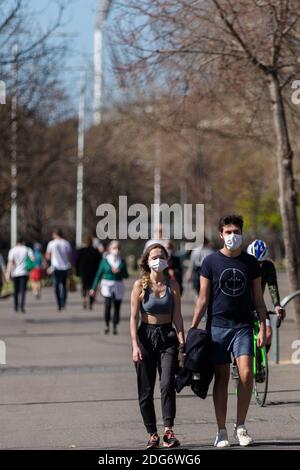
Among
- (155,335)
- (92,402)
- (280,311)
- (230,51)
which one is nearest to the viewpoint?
(155,335)

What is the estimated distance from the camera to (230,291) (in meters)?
9.50

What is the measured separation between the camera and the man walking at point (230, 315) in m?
9.48

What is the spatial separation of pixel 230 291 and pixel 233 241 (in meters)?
0.38

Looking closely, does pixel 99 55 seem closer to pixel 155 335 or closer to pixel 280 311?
pixel 280 311

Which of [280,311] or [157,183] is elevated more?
[157,183]

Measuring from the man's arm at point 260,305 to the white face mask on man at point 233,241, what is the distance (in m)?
0.32

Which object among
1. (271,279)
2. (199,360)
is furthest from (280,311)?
(199,360)

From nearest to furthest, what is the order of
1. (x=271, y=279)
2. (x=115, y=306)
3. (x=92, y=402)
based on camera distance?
(x=271, y=279) < (x=92, y=402) < (x=115, y=306)

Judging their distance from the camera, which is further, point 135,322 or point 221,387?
point 135,322

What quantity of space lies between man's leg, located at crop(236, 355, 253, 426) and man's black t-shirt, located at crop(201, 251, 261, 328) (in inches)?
10.8

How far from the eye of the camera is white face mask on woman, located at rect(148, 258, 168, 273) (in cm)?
983

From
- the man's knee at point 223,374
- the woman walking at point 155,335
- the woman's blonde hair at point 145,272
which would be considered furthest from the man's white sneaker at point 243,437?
the woman's blonde hair at point 145,272

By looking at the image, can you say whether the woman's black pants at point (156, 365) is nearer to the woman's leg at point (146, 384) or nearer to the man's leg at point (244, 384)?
the woman's leg at point (146, 384)

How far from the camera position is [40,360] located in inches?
658
